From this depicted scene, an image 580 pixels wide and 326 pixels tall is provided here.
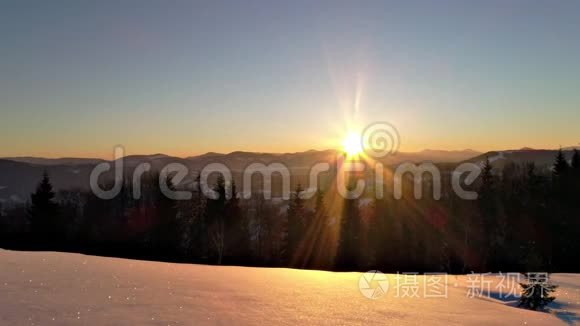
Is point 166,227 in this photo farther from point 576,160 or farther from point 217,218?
point 576,160

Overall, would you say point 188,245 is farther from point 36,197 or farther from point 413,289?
point 413,289

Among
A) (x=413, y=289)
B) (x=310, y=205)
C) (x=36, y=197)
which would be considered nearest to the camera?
(x=413, y=289)

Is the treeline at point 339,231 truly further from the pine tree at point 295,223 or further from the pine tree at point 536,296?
the pine tree at point 536,296

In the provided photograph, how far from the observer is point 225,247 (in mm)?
40375

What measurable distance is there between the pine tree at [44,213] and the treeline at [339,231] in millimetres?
82

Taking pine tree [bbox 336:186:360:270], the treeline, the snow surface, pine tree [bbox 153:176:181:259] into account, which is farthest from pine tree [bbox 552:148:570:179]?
the snow surface

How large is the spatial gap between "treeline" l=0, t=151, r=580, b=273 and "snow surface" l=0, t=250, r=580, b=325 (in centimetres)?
3022

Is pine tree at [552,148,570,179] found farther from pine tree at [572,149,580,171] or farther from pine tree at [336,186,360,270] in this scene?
pine tree at [336,186,360,270]

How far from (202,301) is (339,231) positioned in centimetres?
3553

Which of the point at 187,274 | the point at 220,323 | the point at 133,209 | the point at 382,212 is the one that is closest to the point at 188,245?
the point at 133,209

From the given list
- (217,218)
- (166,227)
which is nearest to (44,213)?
(166,227)

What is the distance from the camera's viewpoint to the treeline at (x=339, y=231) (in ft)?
120

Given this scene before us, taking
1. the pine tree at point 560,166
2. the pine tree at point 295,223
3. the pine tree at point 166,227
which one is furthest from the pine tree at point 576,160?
the pine tree at point 166,227

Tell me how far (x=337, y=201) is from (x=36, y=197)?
29.2 m
